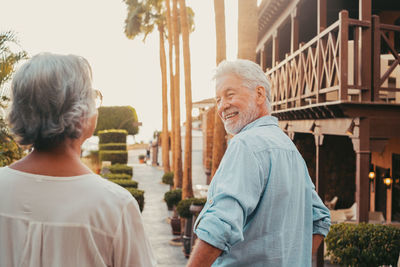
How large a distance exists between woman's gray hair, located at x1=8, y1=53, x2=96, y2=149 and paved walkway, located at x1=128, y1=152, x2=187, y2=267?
26.2 feet

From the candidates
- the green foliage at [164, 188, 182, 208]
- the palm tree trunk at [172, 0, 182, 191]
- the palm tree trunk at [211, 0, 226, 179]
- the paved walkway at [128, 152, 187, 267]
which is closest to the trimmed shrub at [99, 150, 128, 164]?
the paved walkway at [128, 152, 187, 267]

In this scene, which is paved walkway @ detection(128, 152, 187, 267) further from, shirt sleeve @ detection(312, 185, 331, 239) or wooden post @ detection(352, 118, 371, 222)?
shirt sleeve @ detection(312, 185, 331, 239)

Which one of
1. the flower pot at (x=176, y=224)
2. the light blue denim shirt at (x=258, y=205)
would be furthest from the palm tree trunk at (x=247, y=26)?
the flower pot at (x=176, y=224)

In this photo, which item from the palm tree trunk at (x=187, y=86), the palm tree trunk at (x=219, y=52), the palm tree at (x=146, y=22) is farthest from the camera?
the palm tree at (x=146, y=22)

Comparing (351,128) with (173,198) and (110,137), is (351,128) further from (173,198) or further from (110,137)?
(110,137)

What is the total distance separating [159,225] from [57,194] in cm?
1234

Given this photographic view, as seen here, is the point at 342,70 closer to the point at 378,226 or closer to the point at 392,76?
the point at 378,226

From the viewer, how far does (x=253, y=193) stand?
1.70 m

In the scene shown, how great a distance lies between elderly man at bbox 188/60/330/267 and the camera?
1.60 m

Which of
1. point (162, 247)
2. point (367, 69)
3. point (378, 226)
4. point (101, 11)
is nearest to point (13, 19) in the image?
point (162, 247)

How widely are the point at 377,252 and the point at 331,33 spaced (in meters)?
3.52

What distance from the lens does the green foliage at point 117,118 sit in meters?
52.8

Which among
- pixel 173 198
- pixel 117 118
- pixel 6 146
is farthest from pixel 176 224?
pixel 117 118

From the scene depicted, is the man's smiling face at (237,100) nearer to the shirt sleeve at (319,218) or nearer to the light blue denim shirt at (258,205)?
the light blue denim shirt at (258,205)
